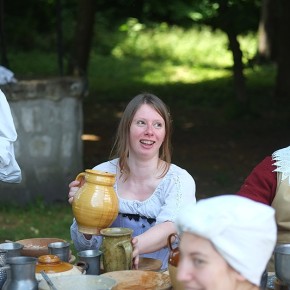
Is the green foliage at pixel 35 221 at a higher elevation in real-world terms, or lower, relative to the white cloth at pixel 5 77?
lower

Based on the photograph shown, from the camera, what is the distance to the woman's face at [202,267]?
2.37 meters

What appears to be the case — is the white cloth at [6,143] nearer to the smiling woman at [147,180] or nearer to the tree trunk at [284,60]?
the smiling woman at [147,180]

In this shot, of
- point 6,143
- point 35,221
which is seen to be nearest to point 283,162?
point 6,143

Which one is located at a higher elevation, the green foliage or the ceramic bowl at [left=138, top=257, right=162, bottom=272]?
the ceramic bowl at [left=138, top=257, right=162, bottom=272]

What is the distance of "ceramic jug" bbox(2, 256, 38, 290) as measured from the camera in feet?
9.87

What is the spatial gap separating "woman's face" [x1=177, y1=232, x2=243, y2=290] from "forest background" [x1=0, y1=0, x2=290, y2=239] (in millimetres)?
4761

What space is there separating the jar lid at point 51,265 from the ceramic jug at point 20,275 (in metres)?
0.18

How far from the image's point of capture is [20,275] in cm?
302

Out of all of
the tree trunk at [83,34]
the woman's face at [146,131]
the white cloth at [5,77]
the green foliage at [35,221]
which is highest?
the tree trunk at [83,34]

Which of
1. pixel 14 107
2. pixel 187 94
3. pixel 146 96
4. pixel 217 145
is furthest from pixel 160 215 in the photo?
pixel 187 94


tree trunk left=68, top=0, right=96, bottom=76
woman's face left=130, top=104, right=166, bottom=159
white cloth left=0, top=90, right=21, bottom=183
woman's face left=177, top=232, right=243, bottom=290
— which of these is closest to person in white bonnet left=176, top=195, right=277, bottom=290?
woman's face left=177, top=232, right=243, bottom=290

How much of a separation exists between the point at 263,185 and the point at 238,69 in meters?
8.53

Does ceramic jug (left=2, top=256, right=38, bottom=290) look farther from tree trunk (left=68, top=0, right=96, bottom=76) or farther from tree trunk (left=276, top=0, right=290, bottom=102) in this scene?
tree trunk (left=276, top=0, right=290, bottom=102)

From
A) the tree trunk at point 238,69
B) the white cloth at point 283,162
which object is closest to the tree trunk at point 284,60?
the tree trunk at point 238,69
